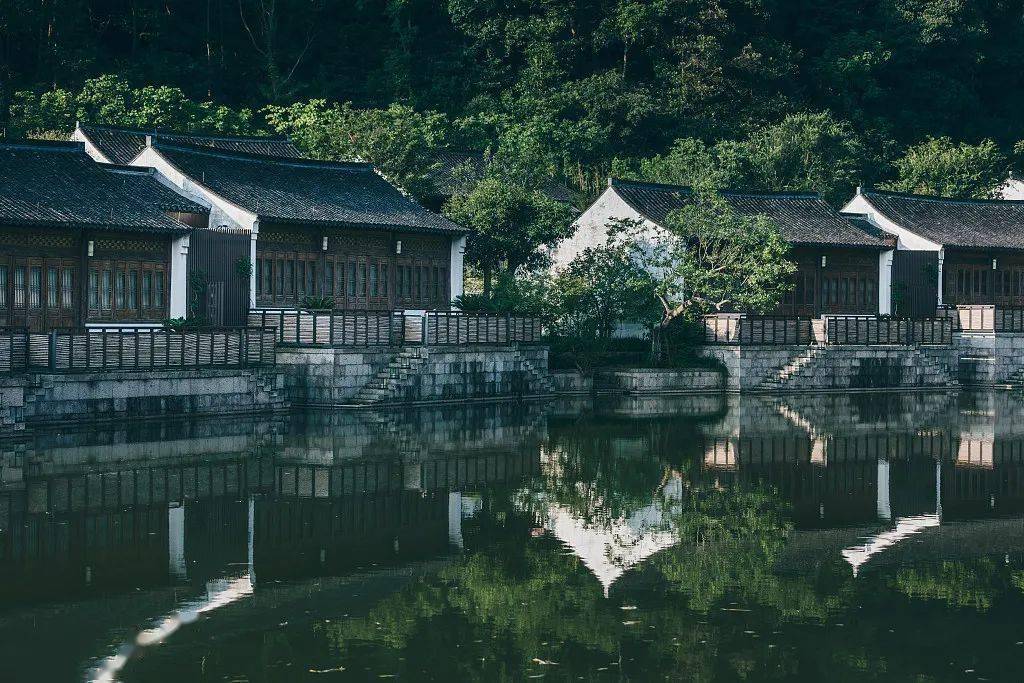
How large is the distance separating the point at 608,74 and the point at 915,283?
73.3 feet

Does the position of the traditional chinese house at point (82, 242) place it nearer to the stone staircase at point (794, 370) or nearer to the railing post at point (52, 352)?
the railing post at point (52, 352)

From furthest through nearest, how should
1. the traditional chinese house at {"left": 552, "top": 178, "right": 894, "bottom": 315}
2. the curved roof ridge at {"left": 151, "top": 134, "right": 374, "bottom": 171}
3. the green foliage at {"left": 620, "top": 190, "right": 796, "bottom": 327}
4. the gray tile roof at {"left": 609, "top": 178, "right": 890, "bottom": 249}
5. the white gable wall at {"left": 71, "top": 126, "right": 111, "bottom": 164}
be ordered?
1. the traditional chinese house at {"left": 552, "top": 178, "right": 894, "bottom": 315}
2. the gray tile roof at {"left": 609, "top": 178, "right": 890, "bottom": 249}
3. the white gable wall at {"left": 71, "top": 126, "right": 111, "bottom": 164}
4. the green foliage at {"left": 620, "top": 190, "right": 796, "bottom": 327}
5. the curved roof ridge at {"left": 151, "top": 134, "right": 374, "bottom": 171}

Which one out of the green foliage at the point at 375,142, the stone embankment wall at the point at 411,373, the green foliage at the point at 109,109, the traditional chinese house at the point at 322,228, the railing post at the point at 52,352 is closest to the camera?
the railing post at the point at 52,352

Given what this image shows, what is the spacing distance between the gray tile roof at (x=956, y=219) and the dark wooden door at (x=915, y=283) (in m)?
0.82

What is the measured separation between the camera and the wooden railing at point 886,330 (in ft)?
158

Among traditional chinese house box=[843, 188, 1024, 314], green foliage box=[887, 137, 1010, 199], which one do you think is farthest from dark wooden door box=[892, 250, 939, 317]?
green foliage box=[887, 137, 1010, 199]

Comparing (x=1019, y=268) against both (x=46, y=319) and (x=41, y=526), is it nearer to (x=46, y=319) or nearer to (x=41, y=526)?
(x=46, y=319)

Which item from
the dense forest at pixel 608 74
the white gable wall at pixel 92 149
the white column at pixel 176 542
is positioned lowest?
the white column at pixel 176 542

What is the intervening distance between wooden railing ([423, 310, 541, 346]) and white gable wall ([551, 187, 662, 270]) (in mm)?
6994

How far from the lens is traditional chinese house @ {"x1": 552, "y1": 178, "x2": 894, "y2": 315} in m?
51.2

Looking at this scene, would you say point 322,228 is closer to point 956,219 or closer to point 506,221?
point 506,221

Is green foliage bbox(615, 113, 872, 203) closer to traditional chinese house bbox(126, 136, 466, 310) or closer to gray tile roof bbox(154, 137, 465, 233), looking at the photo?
traditional chinese house bbox(126, 136, 466, 310)

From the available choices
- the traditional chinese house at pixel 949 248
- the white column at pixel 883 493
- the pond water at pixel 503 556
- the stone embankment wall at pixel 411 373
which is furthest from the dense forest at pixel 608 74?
the white column at pixel 883 493

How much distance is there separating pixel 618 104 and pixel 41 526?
177 feet
